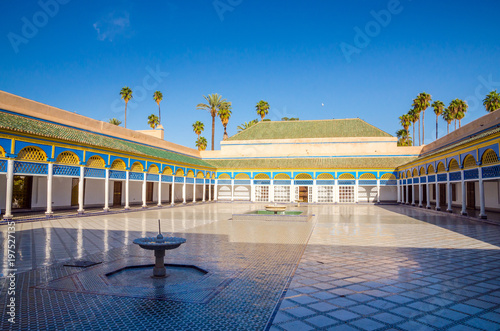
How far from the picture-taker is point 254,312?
440 centimetres

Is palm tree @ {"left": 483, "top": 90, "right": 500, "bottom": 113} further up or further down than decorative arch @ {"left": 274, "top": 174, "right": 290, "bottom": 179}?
further up

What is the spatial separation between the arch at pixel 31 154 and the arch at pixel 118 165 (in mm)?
5362

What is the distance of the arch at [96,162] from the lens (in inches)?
766

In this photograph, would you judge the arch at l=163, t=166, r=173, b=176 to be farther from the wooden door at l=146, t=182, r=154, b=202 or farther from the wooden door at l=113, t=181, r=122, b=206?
the wooden door at l=146, t=182, r=154, b=202

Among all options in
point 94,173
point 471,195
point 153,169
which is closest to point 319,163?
point 471,195

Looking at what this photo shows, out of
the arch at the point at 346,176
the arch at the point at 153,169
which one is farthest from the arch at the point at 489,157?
the arch at the point at 153,169

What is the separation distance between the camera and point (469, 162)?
1859cm

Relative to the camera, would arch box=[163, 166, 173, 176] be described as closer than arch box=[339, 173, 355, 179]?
Yes

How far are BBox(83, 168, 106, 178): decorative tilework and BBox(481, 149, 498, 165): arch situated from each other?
21.4m

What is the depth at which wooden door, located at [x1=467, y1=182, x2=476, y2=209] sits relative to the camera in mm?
25203

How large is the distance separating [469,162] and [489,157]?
2836 millimetres

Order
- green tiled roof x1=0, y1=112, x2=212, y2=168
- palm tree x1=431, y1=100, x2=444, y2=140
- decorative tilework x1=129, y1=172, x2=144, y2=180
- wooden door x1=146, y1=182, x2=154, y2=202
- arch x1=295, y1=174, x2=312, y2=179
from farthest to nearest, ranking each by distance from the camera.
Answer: palm tree x1=431, y1=100, x2=444, y2=140, arch x1=295, y1=174, x2=312, y2=179, wooden door x1=146, y1=182, x2=154, y2=202, decorative tilework x1=129, y1=172, x2=144, y2=180, green tiled roof x1=0, y1=112, x2=212, y2=168

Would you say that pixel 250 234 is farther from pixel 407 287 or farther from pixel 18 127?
pixel 18 127

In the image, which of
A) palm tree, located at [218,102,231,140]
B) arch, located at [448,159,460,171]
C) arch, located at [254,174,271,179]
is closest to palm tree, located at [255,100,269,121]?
palm tree, located at [218,102,231,140]
